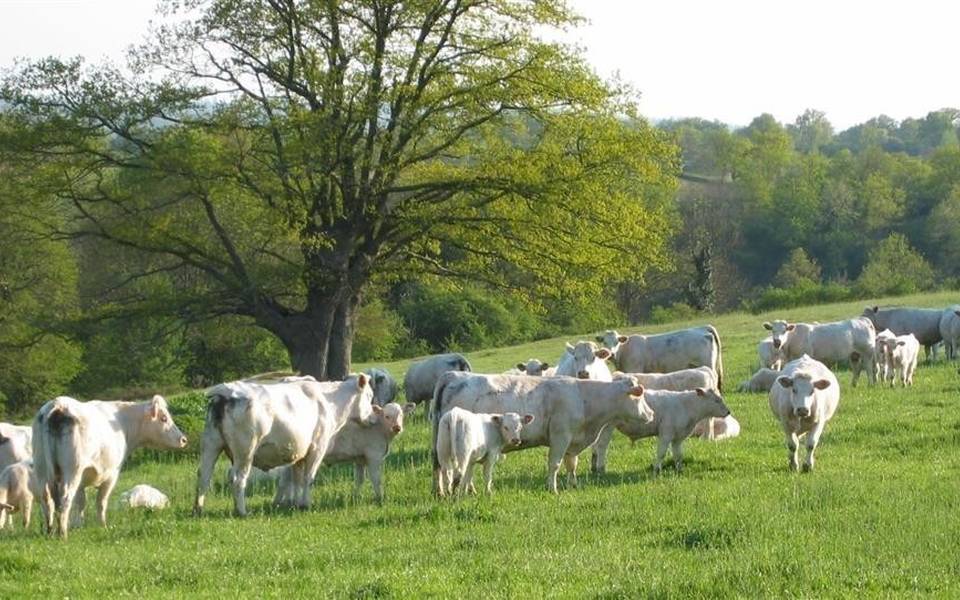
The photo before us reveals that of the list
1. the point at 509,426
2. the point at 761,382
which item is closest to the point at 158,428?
the point at 509,426

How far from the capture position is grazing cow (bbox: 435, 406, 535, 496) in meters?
16.2

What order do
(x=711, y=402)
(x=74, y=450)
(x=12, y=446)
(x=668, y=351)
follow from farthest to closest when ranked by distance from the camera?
(x=668, y=351)
(x=12, y=446)
(x=711, y=402)
(x=74, y=450)

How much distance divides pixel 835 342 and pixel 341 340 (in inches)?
467

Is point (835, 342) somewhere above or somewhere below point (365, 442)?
above

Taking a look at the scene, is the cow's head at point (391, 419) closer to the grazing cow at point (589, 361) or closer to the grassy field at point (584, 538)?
the grassy field at point (584, 538)

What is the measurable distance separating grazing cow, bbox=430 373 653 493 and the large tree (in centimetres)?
1181

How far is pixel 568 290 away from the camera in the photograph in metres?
31.0

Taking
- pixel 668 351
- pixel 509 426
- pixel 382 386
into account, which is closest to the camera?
pixel 509 426

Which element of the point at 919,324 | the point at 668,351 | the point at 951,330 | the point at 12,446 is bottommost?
the point at 12,446

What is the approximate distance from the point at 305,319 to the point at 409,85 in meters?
6.31

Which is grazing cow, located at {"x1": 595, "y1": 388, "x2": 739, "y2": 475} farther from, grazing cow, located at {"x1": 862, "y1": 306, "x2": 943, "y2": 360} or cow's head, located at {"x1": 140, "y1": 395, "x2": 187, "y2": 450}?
grazing cow, located at {"x1": 862, "y1": 306, "x2": 943, "y2": 360}

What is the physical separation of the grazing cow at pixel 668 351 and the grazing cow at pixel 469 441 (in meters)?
12.4

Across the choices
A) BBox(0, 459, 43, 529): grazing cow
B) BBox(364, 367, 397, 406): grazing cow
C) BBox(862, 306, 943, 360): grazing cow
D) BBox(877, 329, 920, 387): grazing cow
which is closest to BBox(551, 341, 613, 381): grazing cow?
BBox(364, 367, 397, 406): grazing cow

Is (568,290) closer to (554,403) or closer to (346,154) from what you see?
(346,154)
